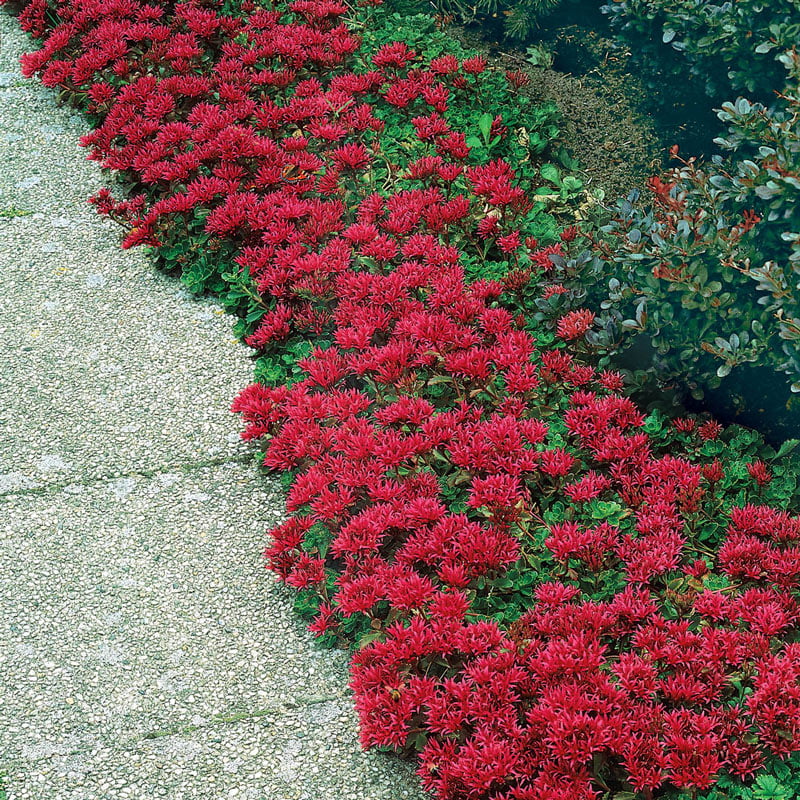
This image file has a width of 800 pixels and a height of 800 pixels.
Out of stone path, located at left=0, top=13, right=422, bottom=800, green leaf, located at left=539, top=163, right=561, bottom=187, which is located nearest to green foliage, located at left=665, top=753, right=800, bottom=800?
stone path, located at left=0, top=13, right=422, bottom=800

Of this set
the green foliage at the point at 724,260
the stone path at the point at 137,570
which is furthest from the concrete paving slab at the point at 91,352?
the green foliage at the point at 724,260

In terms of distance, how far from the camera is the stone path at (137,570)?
254 cm

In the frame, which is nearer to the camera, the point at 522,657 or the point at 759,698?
the point at 759,698

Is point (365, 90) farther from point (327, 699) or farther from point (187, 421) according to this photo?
point (327, 699)

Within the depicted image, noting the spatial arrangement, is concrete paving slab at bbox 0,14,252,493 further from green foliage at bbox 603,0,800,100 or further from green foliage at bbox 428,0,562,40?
green foliage at bbox 428,0,562,40

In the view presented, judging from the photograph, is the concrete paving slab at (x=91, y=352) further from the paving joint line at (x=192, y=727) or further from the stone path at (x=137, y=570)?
the paving joint line at (x=192, y=727)

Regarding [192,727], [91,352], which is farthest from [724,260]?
[91,352]

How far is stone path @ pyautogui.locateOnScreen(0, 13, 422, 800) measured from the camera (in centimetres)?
254

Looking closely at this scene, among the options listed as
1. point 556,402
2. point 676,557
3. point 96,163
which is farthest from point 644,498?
point 96,163

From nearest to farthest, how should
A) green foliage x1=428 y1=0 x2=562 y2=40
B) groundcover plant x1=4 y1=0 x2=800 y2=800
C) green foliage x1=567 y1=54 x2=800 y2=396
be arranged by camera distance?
groundcover plant x1=4 y1=0 x2=800 y2=800 < green foliage x1=567 y1=54 x2=800 y2=396 < green foliage x1=428 y1=0 x2=562 y2=40

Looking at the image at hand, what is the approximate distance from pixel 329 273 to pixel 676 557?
1.81 metres

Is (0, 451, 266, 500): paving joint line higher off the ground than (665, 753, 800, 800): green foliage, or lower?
lower

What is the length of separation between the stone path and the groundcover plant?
0.17 m

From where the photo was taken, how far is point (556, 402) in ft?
10.7
